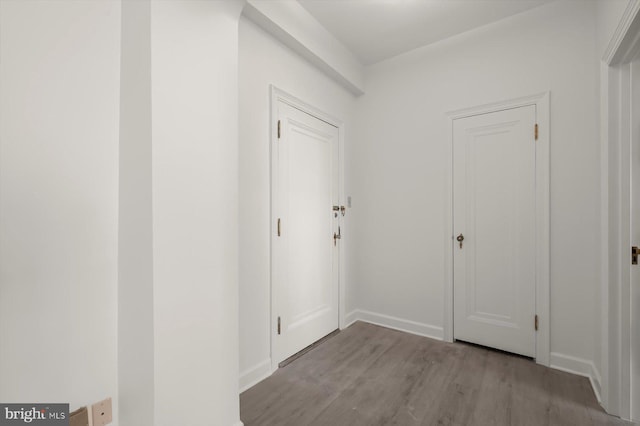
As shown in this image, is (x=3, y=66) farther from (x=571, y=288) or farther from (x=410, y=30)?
(x=571, y=288)

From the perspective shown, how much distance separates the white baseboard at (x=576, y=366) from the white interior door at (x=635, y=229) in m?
0.31

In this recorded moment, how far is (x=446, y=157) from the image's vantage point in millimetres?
2785

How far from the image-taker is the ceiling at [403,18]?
233 centimetres

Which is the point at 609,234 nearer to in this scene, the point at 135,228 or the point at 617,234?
the point at 617,234

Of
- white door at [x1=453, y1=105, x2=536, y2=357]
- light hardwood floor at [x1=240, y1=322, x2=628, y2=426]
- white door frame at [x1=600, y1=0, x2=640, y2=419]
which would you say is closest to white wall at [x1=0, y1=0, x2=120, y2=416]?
light hardwood floor at [x1=240, y1=322, x2=628, y2=426]

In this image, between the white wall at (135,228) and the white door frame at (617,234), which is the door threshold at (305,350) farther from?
the white door frame at (617,234)

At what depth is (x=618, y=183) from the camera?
1.76m

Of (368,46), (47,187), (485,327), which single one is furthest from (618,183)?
(47,187)

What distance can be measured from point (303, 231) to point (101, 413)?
1725 mm

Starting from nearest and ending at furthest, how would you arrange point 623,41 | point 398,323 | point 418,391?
1. point 623,41
2. point 418,391
3. point 398,323

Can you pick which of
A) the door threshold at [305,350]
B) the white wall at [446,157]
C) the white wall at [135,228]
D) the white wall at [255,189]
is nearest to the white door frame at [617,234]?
the white wall at [446,157]

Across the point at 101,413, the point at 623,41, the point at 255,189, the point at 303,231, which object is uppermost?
the point at 623,41

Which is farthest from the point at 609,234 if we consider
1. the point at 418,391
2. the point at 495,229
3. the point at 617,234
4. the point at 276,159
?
the point at 276,159

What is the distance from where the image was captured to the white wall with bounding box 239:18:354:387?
81.4 inches
